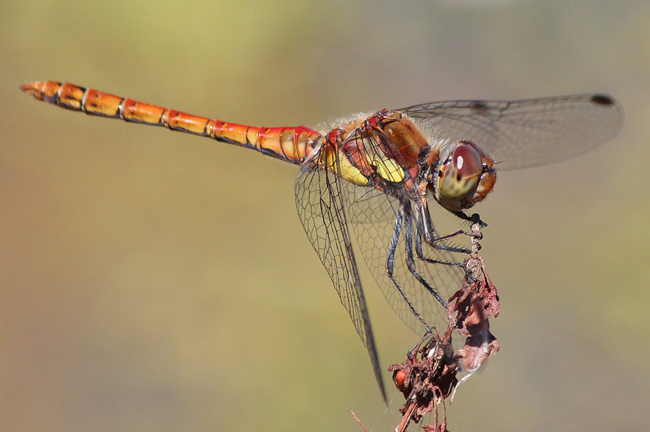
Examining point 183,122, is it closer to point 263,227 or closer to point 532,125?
point 532,125

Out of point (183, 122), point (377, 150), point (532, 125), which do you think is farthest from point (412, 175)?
point (183, 122)

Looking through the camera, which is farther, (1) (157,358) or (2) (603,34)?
(2) (603,34)

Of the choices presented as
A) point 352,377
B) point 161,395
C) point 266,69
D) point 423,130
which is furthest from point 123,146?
point 423,130

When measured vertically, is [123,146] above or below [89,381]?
above

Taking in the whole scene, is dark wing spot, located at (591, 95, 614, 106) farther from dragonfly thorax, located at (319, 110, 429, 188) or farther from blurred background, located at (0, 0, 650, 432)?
blurred background, located at (0, 0, 650, 432)

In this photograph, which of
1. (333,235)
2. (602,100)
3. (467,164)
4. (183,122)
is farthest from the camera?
(183,122)

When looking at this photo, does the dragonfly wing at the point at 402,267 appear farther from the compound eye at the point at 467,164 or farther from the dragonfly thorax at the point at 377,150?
the compound eye at the point at 467,164

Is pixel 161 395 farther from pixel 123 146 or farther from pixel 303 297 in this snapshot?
pixel 123 146
